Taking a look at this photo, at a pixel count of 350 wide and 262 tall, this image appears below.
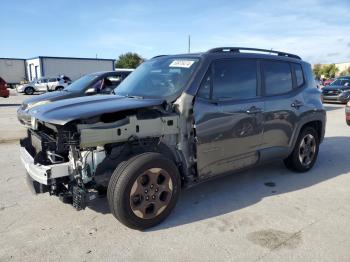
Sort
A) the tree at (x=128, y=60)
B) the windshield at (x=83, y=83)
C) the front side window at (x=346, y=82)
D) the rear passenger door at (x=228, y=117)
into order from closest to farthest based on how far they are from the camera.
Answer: the rear passenger door at (x=228, y=117)
the windshield at (x=83, y=83)
the front side window at (x=346, y=82)
the tree at (x=128, y=60)

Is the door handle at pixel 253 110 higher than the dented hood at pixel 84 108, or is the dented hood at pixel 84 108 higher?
the dented hood at pixel 84 108

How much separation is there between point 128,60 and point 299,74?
75477 millimetres

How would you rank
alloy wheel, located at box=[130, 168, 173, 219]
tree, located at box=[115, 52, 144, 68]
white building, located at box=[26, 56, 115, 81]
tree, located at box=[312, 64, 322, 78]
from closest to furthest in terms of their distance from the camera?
alloy wheel, located at box=[130, 168, 173, 219]
white building, located at box=[26, 56, 115, 81]
tree, located at box=[115, 52, 144, 68]
tree, located at box=[312, 64, 322, 78]

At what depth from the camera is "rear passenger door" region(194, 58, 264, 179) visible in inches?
165

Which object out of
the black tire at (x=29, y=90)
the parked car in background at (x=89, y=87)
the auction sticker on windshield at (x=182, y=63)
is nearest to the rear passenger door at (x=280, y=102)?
the auction sticker on windshield at (x=182, y=63)

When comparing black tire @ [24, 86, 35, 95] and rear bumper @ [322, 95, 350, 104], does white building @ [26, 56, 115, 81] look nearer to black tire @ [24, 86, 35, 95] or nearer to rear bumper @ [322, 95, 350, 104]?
black tire @ [24, 86, 35, 95]

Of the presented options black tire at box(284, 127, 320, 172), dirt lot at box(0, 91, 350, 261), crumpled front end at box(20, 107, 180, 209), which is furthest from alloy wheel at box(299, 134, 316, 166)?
crumpled front end at box(20, 107, 180, 209)

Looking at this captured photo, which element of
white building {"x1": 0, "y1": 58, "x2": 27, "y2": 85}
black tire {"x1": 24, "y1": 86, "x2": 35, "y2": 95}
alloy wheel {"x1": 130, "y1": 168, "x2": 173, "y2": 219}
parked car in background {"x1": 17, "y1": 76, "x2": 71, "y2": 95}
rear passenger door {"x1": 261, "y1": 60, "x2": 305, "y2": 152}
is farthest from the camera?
white building {"x1": 0, "y1": 58, "x2": 27, "y2": 85}

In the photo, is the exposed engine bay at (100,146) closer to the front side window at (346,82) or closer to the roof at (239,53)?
the roof at (239,53)

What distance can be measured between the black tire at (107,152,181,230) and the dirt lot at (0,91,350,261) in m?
0.14

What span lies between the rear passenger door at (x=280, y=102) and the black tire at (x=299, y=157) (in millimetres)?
353

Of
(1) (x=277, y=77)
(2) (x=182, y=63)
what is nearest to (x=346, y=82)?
(1) (x=277, y=77)

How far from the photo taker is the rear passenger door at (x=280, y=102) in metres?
5.02

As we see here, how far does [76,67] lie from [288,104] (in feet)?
131
